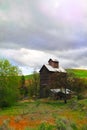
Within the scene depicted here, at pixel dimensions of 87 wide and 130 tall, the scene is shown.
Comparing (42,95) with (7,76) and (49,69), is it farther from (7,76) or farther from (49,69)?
(7,76)

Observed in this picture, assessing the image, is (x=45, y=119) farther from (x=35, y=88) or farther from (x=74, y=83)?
(x=35, y=88)

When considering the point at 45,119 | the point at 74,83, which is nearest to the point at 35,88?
the point at 74,83

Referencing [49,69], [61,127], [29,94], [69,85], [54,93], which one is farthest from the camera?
[29,94]

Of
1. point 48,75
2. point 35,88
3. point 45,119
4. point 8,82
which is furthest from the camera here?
point 35,88

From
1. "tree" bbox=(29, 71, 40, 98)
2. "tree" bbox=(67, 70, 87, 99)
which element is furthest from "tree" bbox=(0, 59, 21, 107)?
"tree" bbox=(29, 71, 40, 98)

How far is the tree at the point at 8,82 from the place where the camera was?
230ft

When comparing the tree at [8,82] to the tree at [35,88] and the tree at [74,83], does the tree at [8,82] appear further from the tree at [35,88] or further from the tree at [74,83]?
the tree at [35,88]

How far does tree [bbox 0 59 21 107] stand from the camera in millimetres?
70169

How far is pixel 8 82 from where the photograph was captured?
75312 mm

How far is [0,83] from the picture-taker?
238 feet

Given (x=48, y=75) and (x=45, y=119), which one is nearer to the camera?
(x=45, y=119)

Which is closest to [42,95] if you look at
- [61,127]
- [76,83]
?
[76,83]

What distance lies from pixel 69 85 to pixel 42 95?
21.2 meters

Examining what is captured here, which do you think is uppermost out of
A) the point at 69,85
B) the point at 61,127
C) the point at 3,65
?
the point at 3,65
